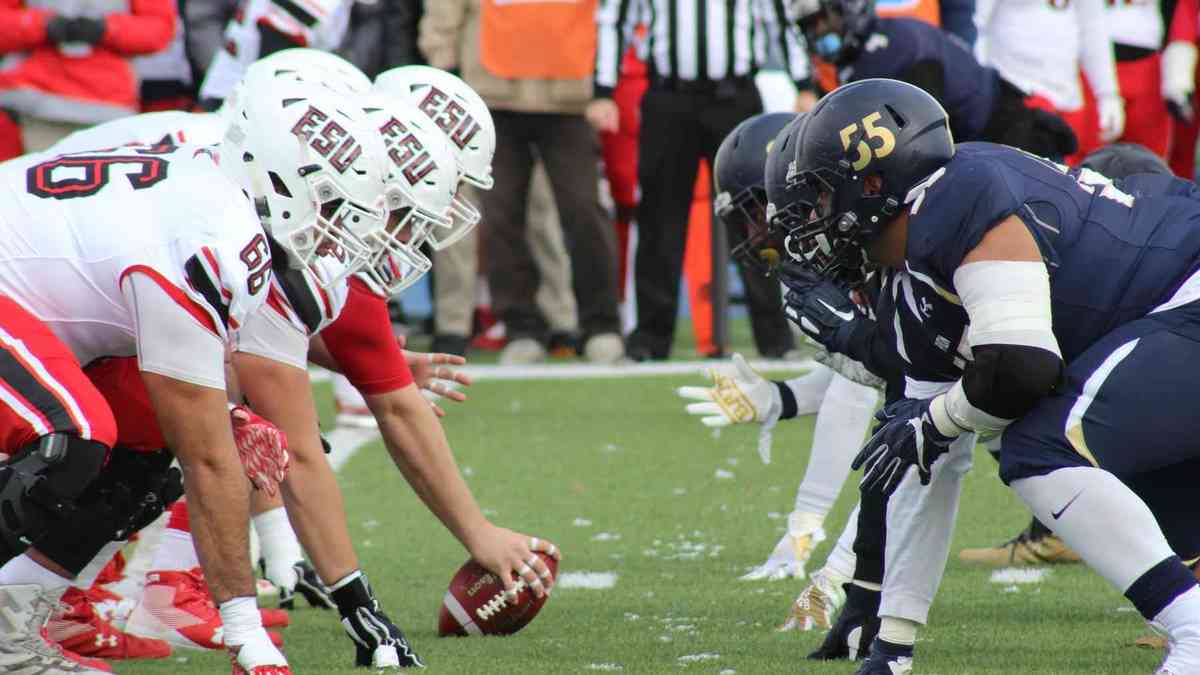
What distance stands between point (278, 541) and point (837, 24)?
3.12m

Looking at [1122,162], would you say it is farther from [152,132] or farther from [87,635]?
[87,635]

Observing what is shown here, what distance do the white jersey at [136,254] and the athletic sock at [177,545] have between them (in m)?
0.87

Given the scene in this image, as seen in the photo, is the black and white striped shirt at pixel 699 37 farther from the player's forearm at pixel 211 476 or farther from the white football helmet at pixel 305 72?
the player's forearm at pixel 211 476

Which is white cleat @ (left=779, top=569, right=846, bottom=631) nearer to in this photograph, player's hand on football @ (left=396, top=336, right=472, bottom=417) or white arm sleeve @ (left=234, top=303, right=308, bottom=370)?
player's hand on football @ (left=396, top=336, right=472, bottom=417)

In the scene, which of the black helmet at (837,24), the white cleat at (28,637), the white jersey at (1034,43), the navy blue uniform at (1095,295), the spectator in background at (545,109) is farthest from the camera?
the spectator in background at (545,109)

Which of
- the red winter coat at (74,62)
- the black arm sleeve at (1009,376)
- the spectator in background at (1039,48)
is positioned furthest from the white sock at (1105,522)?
the red winter coat at (74,62)

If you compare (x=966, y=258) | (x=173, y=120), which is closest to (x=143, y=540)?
(x=173, y=120)

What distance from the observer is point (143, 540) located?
5.25 metres

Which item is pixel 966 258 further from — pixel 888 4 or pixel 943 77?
pixel 888 4

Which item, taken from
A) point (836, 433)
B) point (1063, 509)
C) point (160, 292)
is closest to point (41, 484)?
point (160, 292)

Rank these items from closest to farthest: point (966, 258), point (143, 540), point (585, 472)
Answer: point (966, 258)
point (143, 540)
point (585, 472)

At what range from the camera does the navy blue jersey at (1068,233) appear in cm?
359

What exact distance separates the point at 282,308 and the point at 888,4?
5.10 meters

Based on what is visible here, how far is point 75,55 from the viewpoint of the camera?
8.55m
